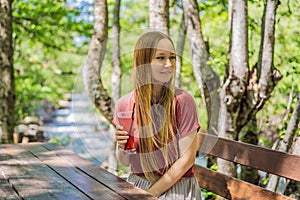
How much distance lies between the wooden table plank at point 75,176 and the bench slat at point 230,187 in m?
0.86

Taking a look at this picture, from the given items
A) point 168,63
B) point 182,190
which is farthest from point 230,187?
point 168,63

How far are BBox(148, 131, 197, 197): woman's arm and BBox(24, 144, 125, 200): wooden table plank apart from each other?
25cm

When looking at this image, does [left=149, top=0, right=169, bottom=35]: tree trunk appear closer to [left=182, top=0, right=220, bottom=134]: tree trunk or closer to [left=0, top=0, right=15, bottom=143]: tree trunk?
[left=182, top=0, right=220, bottom=134]: tree trunk

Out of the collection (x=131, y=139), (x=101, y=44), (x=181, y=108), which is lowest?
(x=131, y=139)

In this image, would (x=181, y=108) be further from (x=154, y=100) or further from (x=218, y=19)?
(x=218, y=19)

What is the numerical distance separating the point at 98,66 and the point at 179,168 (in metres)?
2.17

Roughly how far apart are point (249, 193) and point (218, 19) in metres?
4.34

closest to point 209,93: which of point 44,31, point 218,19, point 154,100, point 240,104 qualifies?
point 240,104

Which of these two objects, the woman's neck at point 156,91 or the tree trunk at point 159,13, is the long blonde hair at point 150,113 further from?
the tree trunk at point 159,13

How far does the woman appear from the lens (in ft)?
6.09

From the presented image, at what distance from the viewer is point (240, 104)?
9.80 ft

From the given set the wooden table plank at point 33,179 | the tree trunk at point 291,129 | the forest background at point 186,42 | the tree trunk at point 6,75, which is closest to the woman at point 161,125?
the wooden table plank at point 33,179

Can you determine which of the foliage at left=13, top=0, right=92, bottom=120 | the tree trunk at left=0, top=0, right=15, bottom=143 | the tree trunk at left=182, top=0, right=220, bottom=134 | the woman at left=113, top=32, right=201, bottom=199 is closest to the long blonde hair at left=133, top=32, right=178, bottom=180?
the woman at left=113, top=32, right=201, bottom=199

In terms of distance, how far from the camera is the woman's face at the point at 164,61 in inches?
73.5
